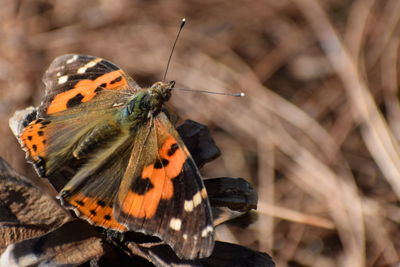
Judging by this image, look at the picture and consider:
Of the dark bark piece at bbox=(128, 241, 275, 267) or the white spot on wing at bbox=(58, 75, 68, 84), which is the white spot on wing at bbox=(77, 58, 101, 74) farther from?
the dark bark piece at bbox=(128, 241, 275, 267)

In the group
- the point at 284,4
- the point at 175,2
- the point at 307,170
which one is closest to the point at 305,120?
the point at 307,170

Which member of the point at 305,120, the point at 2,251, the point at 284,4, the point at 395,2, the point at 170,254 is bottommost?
the point at 2,251

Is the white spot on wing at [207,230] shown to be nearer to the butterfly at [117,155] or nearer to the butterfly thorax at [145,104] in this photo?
the butterfly at [117,155]

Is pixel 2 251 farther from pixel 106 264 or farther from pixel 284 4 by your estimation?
pixel 284 4

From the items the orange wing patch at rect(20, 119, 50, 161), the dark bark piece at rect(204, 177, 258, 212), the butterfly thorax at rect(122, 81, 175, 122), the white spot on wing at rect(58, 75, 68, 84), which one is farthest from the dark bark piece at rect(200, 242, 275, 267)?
the white spot on wing at rect(58, 75, 68, 84)

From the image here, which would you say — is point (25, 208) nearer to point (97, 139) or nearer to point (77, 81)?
point (97, 139)

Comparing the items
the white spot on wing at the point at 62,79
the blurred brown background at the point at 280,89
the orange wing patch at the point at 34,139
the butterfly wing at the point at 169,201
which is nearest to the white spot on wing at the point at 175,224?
the butterfly wing at the point at 169,201
